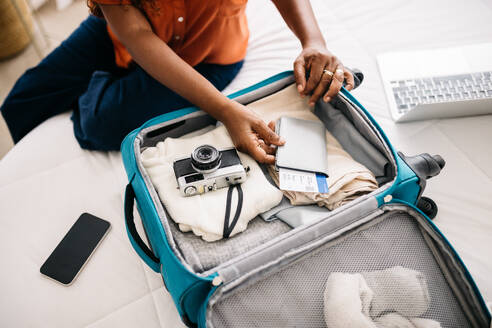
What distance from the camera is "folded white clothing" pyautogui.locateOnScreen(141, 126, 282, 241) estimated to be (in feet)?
2.14

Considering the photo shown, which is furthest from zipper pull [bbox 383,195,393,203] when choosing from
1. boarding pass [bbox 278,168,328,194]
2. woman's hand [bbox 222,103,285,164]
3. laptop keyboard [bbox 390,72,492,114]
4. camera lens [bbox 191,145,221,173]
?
laptop keyboard [bbox 390,72,492,114]

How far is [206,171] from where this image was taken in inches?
26.1

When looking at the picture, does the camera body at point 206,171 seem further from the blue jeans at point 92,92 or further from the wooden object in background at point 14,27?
the wooden object in background at point 14,27

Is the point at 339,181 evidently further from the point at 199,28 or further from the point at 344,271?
the point at 199,28

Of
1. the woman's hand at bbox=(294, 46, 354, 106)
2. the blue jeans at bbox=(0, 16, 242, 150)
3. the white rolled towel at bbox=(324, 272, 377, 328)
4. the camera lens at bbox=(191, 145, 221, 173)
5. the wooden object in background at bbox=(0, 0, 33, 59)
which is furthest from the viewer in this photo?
the wooden object in background at bbox=(0, 0, 33, 59)

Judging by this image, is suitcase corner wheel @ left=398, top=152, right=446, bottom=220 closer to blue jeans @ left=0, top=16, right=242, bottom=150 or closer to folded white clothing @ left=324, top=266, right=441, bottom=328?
folded white clothing @ left=324, top=266, right=441, bottom=328

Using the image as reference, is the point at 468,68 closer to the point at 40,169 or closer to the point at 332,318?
the point at 332,318

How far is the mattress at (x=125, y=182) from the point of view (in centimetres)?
75

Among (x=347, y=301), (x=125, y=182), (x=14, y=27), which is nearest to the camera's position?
(x=347, y=301)

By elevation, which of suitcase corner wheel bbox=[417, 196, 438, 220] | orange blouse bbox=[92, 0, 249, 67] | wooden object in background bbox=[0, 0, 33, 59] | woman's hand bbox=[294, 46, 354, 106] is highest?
wooden object in background bbox=[0, 0, 33, 59]

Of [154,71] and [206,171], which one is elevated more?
[154,71]

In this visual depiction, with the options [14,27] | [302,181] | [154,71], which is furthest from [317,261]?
[14,27]

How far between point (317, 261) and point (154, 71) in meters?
0.58

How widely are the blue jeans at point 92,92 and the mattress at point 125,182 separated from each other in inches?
2.2
